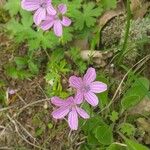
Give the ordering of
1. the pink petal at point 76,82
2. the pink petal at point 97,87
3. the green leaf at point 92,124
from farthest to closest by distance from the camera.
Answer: the green leaf at point 92,124 → the pink petal at point 97,87 → the pink petal at point 76,82

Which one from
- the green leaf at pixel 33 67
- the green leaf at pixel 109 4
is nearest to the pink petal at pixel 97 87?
the green leaf at pixel 33 67

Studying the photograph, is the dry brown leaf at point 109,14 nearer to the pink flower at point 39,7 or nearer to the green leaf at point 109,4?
the green leaf at point 109,4

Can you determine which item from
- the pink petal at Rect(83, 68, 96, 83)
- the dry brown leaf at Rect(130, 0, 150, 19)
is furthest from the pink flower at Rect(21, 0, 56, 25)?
the dry brown leaf at Rect(130, 0, 150, 19)

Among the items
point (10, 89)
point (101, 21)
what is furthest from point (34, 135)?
point (101, 21)

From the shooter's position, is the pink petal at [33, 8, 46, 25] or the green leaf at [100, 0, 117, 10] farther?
the green leaf at [100, 0, 117, 10]

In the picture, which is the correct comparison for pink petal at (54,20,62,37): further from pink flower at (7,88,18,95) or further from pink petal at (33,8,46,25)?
pink flower at (7,88,18,95)

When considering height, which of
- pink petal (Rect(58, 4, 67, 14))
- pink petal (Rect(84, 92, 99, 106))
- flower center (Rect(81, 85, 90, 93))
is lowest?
pink petal (Rect(84, 92, 99, 106))

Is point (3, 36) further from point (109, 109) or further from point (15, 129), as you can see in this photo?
point (109, 109)
